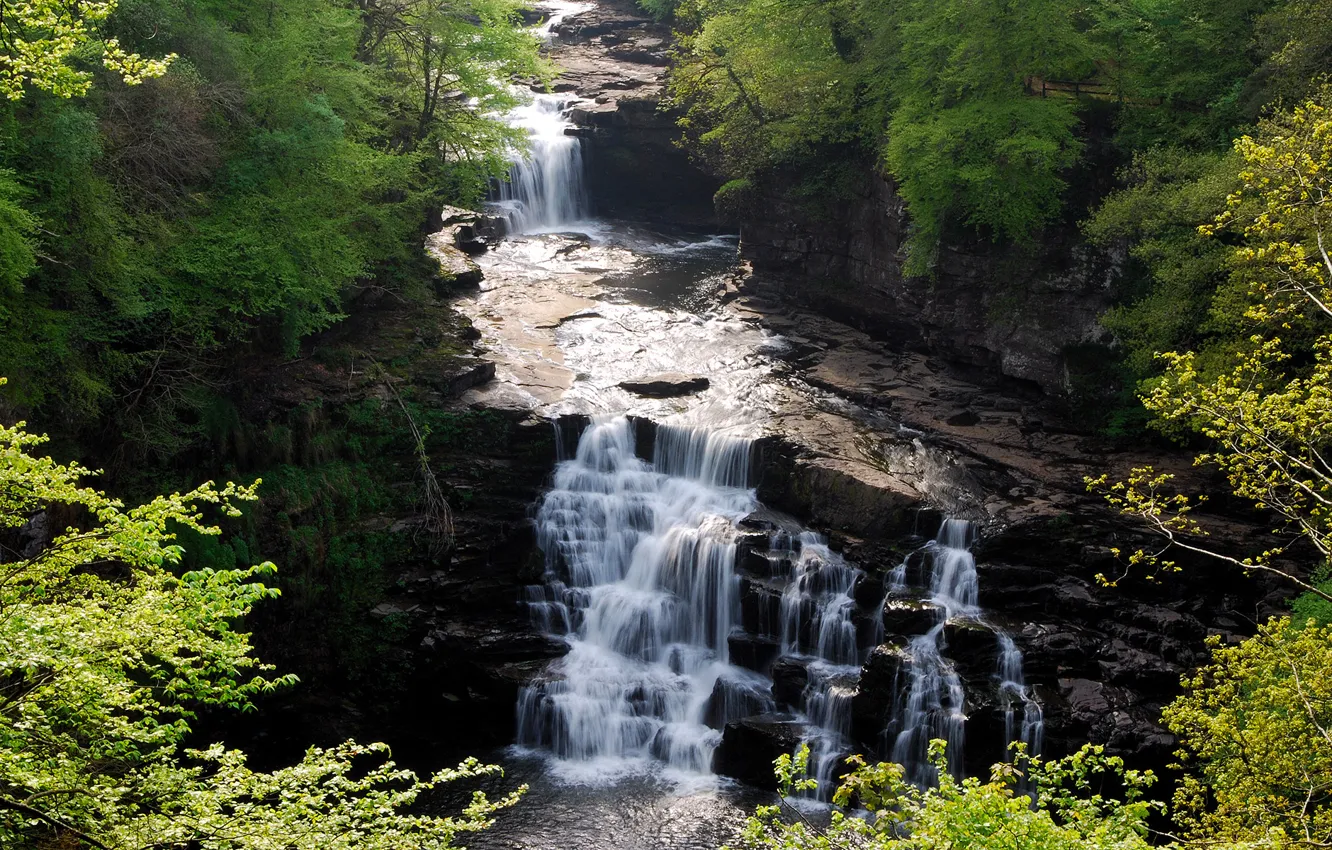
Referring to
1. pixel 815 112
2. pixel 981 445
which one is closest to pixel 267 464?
pixel 981 445

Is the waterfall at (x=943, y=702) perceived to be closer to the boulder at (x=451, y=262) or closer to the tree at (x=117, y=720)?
the tree at (x=117, y=720)

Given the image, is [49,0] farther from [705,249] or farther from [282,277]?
[705,249]

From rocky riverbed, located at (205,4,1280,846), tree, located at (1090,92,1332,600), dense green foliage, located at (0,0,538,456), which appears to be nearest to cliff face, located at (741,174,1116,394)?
rocky riverbed, located at (205,4,1280,846)

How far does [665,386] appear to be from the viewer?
25.8 m

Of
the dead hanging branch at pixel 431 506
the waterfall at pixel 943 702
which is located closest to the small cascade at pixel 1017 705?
the waterfall at pixel 943 702

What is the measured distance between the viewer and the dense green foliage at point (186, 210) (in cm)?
1670

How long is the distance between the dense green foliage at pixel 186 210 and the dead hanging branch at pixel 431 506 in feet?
10.9

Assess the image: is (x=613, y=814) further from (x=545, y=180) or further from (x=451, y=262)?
(x=545, y=180)

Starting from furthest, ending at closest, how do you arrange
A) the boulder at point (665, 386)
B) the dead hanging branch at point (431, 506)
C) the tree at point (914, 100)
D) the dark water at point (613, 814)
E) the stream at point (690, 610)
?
the boulder at point (665, 386) < the tree at point (914, 100) < the dead hanging branch at point (431, 506) < the stream at point (690, 610) < the dark water at point (613, 814)

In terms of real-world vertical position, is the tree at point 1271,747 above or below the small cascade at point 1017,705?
above

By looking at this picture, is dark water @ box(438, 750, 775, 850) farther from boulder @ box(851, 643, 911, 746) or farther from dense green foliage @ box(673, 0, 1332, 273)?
dense green foliage @ box(673, 0, 1332, 273)

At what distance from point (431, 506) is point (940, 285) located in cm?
1427

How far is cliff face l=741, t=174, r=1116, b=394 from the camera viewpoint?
969 inches

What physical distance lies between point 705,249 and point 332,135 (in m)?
19.0
